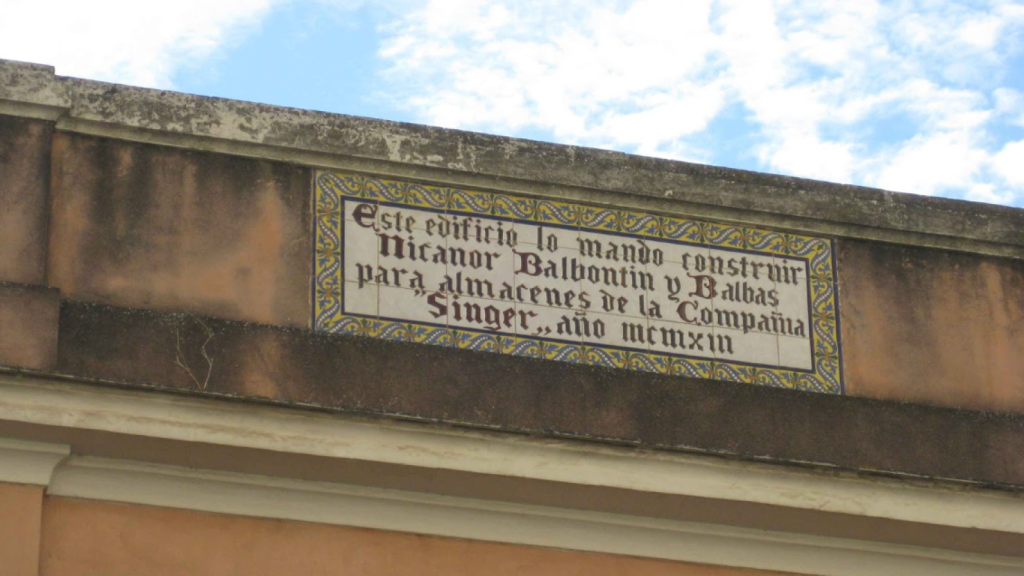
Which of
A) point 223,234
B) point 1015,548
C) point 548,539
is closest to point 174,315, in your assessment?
point 223,234

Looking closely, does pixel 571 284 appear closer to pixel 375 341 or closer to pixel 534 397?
pixel 534 397

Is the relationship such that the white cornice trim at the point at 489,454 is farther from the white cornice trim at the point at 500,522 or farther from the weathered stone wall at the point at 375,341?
the white cornice trim at the point at 500,522

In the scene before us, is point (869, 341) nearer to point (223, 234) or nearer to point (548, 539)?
point (548, 539)

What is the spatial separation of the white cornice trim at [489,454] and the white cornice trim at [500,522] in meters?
0.30

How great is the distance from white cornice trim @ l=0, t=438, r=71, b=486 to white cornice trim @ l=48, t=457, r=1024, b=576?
101mm

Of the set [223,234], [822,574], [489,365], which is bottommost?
[822,574]

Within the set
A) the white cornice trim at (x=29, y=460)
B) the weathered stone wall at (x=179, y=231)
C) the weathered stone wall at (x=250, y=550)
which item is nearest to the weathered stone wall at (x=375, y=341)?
the weathered stone wall at (x=179, y=231)

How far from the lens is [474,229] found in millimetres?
8945

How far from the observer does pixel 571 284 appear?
896cm

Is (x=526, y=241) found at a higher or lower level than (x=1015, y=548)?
higher

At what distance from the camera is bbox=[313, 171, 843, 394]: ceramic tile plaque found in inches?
343

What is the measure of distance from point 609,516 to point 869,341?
1573 mm

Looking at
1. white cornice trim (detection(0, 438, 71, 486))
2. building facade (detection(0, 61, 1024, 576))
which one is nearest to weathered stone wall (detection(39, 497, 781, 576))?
building facade (detection(0, 61, 1024, 576))

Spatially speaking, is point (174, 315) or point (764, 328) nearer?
point (174, 315)
